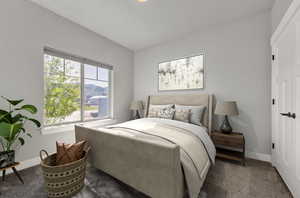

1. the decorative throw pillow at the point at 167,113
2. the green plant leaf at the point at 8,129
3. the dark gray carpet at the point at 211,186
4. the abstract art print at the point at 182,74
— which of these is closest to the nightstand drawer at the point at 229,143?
the dark gray carpet at the point at 211,186

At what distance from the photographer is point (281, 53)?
1787 mm

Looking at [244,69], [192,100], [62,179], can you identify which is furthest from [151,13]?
[62,179]

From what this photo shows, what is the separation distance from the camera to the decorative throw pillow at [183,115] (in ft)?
8.12

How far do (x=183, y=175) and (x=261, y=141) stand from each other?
6.91 feet

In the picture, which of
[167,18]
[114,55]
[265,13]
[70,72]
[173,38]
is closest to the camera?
[265,13]

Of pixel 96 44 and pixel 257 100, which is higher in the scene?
pixel 96 44

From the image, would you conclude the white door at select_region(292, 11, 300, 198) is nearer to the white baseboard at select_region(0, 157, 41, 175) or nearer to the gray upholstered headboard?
the gray upholstered headboard

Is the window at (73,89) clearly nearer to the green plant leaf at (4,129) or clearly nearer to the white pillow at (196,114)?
the green plant leaf at (4,129)

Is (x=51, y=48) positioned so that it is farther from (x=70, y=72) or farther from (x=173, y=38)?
(x=173, y=38)

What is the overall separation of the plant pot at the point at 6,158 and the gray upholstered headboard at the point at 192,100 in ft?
9.09

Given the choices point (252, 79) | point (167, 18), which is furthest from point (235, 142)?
point (167, 18)

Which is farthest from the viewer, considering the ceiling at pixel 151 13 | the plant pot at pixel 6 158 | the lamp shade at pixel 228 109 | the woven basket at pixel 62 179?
the lamp shade at pixel 228 109

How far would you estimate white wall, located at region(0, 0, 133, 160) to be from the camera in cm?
186

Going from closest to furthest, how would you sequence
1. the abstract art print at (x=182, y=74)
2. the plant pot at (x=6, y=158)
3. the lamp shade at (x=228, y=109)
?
the plant pot at (x=6, y=158)
the lamp shade at (x=228, y=109)
the abstract art print at (x=182, y=74)
